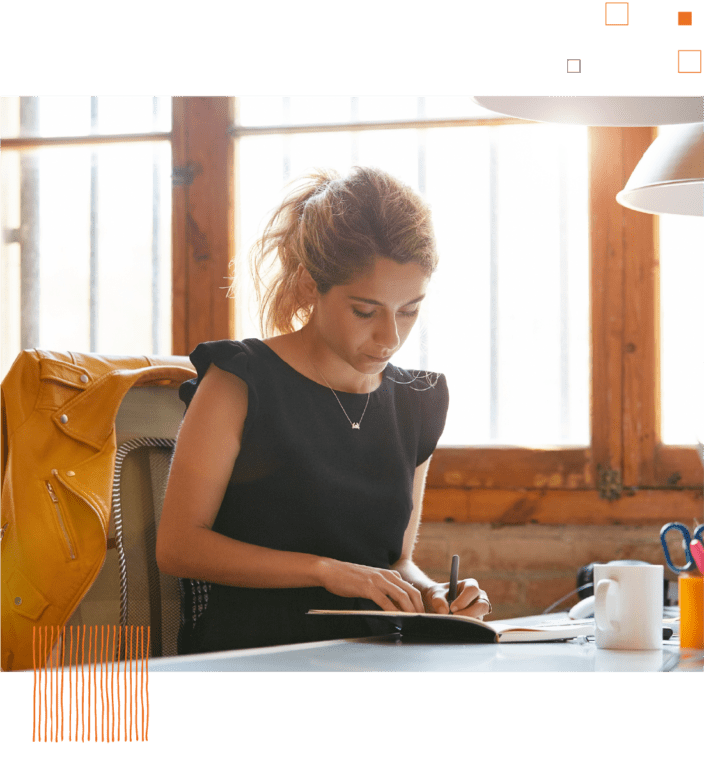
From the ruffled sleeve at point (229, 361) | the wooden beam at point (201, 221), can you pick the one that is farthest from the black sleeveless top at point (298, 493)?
the wooden beam at point (201, 221)

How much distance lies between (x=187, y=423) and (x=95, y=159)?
118cm

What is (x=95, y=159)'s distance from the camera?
1953mm

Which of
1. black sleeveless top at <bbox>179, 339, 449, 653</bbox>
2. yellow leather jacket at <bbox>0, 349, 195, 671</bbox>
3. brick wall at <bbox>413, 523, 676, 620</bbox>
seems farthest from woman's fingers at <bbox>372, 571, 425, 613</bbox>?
brick wall at <bbox>413, 523, 676, 620</bbox>

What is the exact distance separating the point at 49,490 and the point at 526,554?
104cm

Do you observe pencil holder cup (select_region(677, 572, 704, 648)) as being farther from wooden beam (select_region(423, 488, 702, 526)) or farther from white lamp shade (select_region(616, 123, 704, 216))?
wooden beam (select_region(423, 488, 702, 526))

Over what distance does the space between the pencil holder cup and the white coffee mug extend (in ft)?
0.21

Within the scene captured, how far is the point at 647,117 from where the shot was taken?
732mm

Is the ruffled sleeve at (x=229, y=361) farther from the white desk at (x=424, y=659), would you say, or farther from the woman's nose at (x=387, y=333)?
the white desk at (x=424, y=659)

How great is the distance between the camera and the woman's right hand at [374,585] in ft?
2.84

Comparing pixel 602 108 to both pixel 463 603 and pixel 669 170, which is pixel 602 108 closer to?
pixel 669 170

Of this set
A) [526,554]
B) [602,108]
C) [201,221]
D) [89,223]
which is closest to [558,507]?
[526,554]

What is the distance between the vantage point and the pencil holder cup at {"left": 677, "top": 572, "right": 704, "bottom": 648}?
86 cm
